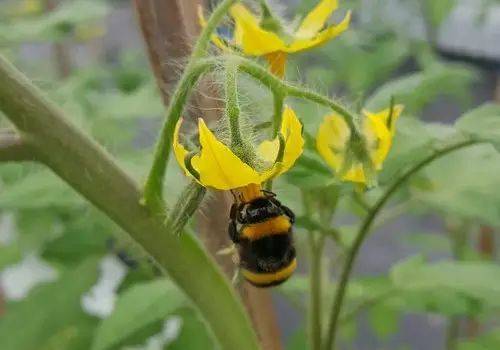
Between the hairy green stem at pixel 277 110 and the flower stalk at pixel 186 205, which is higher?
the hairy green stem at pixel 277 110

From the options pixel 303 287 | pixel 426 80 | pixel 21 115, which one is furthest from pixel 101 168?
pixel 303 287

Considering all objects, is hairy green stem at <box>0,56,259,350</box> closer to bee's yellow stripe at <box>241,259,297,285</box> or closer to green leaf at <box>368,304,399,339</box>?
bee's yellow stripe at <box>241,259,297,285</box>

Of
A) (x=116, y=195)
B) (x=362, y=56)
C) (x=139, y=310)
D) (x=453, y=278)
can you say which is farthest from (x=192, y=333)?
(x=362, y=56)

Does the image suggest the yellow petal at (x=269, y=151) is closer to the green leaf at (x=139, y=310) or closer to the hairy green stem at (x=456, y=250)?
the green leaf at (x=139, y=310)

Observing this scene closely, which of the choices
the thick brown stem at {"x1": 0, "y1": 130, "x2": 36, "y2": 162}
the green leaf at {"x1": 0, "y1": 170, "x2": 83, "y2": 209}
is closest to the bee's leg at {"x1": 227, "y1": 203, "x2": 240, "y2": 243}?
the thick brown stem at {"x1": 0, "y1": 130, "x2": 36, "y2": 162}

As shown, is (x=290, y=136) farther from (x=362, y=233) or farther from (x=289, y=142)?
(x=362, y=233)

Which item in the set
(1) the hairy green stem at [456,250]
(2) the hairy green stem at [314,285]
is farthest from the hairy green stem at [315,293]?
(1) the hairy green stem at [456,250]
